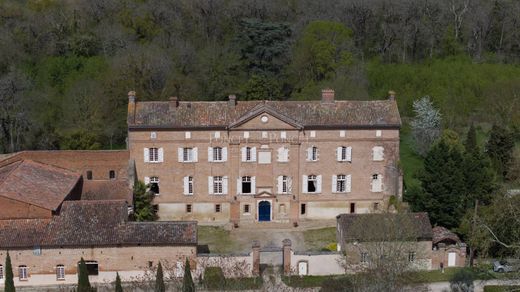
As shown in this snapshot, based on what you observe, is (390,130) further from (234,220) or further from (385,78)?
(385,78)

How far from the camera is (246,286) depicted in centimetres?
4344

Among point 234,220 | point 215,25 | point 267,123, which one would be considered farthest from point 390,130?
point 215,25

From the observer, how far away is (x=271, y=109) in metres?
54.3

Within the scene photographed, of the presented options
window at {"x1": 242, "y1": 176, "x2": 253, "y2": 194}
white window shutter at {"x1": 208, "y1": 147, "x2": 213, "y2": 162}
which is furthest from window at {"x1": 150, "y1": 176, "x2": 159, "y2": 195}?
window at {"x1": 242, "y1": 176, "x2": 253, "y2": 194}

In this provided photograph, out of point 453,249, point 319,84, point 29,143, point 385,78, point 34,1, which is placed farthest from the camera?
point 34,1

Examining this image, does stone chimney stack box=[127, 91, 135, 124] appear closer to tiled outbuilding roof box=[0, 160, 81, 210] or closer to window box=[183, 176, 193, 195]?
tiled outbuilding roof box=[0, 160, 81, 210]

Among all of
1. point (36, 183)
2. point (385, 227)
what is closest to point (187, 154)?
point (36, 183)

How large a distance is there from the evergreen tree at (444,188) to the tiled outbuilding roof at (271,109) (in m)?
5.21

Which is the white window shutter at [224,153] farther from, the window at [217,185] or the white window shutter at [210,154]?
the window at [217,185]

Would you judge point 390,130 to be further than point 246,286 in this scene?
Yes

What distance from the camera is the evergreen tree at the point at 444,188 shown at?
50.2 meters

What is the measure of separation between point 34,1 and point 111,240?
53351 millimetres

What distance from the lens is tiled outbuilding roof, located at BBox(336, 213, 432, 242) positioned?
44312mm

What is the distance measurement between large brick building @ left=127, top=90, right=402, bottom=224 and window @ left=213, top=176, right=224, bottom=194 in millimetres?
73
